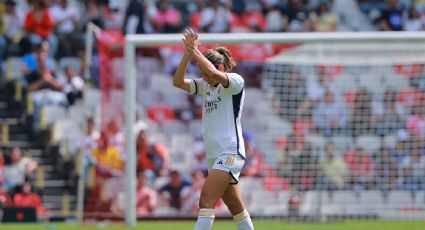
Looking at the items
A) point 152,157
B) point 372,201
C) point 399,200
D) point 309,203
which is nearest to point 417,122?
point 399,200

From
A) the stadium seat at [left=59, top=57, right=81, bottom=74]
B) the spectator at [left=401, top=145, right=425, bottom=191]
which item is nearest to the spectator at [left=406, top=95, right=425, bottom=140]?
the spectator at [left=401, top=145, right=425, bottom=191]

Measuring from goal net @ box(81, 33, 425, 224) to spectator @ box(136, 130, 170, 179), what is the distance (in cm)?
3

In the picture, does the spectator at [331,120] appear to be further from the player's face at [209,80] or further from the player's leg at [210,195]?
the player's leg at [210,195]

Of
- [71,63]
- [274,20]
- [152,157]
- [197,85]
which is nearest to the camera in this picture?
[197,85]

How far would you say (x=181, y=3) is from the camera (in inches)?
1085

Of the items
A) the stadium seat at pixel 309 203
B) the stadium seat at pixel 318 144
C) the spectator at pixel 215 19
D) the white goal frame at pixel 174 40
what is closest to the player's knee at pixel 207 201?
the white goal frame at pixel 174 40

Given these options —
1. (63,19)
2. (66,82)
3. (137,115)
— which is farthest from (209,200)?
(63,19)

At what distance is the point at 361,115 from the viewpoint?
19625 millimetres

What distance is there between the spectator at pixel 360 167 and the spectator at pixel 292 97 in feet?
3.52

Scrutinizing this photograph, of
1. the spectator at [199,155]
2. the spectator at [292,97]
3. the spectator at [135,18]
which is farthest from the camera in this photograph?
the spectator at [135,18]

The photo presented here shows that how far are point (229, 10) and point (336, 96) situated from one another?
758 cm

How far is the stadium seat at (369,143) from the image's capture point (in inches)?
770

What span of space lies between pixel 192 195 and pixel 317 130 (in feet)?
7.94

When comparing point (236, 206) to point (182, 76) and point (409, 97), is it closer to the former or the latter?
point (182, 76)
